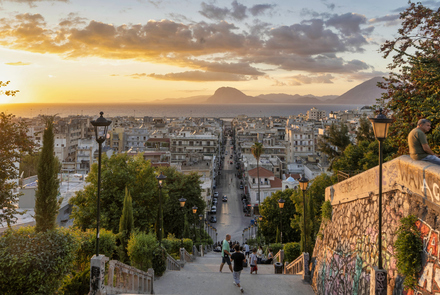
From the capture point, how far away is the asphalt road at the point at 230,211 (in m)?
50.2

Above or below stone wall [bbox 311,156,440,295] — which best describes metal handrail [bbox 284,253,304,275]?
below

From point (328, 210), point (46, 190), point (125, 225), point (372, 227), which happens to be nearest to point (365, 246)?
point (372, 227)

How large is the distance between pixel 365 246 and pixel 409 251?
84.7 inches

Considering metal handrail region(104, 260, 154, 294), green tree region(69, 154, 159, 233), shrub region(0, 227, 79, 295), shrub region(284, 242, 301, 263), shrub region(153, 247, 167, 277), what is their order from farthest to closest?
green tree region(69, 154, 159, 233), shrub region(284, 242, 301, 263), shrub region(153, 247, 167, 277), metal handrail region(104, 260, 154, 294), shrub region(0, 227, 79, 295)

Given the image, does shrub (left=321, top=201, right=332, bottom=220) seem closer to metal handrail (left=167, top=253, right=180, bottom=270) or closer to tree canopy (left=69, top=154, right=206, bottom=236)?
metal handrail (left=167, top=253, right=180, bottom=270)

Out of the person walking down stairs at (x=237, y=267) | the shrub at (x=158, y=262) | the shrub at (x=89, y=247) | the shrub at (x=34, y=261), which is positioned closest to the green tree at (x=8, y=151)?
the shrub at (x=89, y=247)

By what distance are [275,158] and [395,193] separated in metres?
75.6

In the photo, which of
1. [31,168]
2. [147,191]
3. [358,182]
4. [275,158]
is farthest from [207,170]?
[358,182]

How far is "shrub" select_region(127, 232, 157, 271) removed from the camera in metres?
12.1

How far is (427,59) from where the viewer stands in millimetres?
15852

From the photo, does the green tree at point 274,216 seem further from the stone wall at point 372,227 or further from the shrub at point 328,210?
the stone wall at point 372,227

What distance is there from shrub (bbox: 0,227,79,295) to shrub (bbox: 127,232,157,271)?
2.94 m

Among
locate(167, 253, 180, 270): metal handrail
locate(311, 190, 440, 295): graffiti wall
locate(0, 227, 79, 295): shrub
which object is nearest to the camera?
locate(311, 190, 440, 295): graffiti wall

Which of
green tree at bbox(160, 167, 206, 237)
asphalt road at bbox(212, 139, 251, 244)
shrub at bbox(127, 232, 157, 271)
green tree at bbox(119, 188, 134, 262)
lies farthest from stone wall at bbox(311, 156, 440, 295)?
asphalt road at bbox(212, 139, 251, 244)
